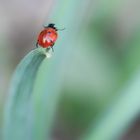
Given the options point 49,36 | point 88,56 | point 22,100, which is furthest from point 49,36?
point 88,56

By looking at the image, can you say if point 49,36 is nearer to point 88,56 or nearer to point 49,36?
point 49,36

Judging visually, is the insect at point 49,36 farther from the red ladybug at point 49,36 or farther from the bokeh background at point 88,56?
the bokeh background at point 88,56

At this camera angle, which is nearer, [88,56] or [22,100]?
[22,100]

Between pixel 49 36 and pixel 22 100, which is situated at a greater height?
pixel 49 36

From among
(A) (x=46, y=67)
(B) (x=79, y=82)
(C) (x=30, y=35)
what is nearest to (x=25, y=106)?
(A) (x=46, y=67)

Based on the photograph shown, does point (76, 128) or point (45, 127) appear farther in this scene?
point (76, 128)

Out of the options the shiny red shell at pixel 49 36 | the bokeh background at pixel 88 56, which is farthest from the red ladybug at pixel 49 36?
the bokeh background at pixel 88 56

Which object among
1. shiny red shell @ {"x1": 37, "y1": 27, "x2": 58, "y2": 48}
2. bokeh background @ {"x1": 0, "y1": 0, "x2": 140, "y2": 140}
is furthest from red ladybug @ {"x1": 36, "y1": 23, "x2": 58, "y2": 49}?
bokeh background @ {"x1": 0, "y1": 0, "x2": 140, "y2": 140}

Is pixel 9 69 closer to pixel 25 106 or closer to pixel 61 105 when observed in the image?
pixel 61 105
